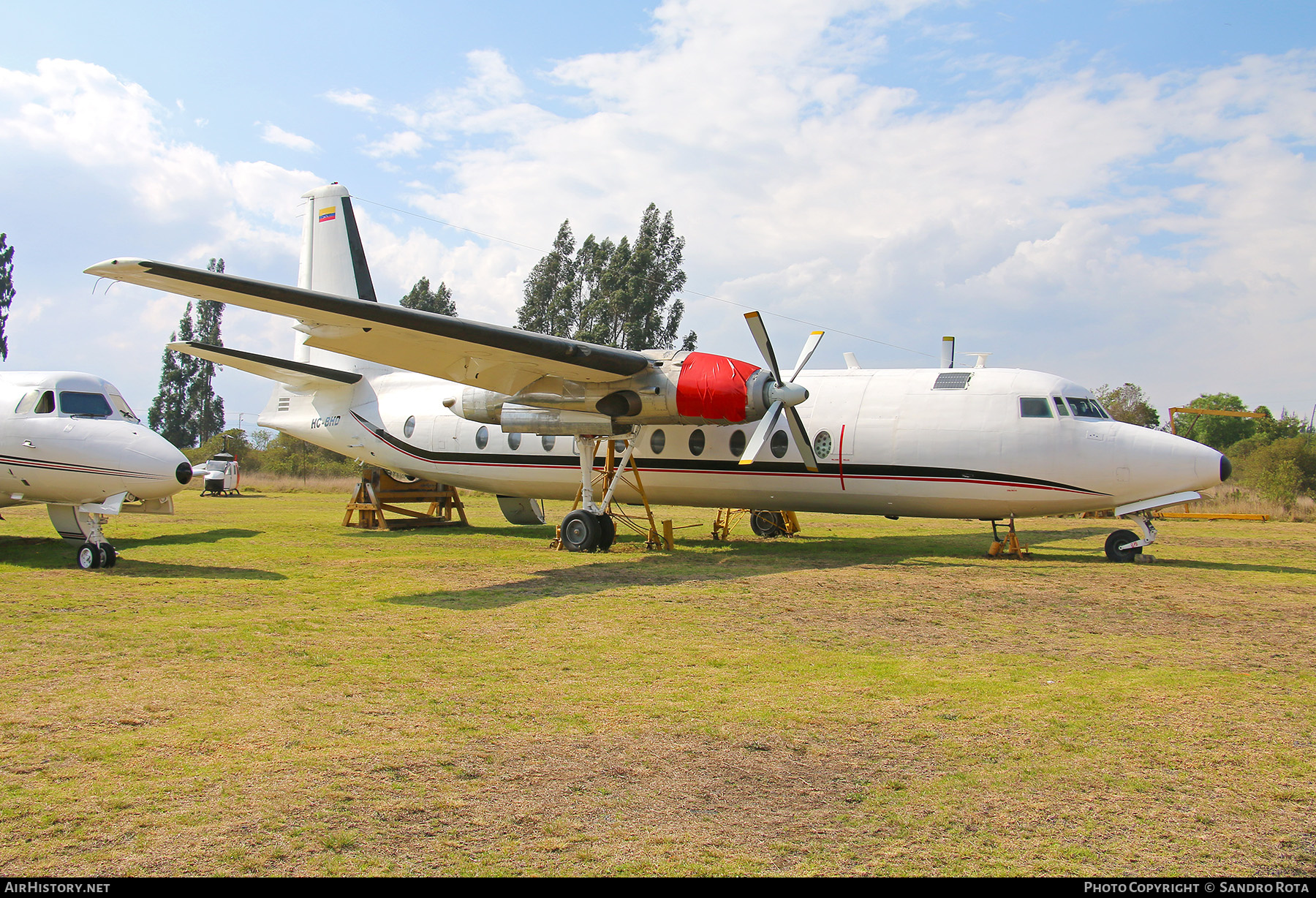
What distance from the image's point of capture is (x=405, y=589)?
1001cm

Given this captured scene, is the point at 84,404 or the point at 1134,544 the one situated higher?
the point at 84,404

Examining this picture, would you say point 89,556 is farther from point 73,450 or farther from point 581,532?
point 581,532

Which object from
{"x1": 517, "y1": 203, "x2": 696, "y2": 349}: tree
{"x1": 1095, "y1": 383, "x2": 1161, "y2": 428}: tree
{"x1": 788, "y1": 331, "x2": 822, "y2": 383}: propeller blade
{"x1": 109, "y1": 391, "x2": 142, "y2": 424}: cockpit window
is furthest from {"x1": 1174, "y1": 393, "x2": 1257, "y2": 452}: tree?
{"x1": 109, "y1": 391, "x2": 142, "y2": 424}: cockpit window

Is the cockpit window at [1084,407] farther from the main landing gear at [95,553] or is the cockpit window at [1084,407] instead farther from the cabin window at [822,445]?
the main landing gear at [95,553]

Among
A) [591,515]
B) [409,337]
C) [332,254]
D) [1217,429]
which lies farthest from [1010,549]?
[1217,429]

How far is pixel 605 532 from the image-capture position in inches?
567

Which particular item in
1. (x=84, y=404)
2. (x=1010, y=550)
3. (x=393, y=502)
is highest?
(x=84, y=404)

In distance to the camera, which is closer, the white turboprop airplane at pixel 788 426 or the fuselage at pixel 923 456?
the white turboprop airplane at pixel 788 426

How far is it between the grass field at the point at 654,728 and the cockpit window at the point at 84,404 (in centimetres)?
265

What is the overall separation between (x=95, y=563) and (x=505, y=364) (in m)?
6.41

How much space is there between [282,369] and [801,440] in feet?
38.6

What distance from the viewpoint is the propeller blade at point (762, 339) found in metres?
13.4

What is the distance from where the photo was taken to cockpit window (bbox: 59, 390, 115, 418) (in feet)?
39.2

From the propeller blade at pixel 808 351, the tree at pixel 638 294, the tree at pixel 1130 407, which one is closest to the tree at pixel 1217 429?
the tree at pixel 1130 407
